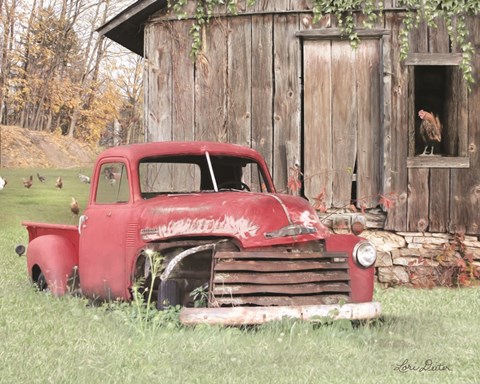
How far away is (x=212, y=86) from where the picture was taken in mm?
10625

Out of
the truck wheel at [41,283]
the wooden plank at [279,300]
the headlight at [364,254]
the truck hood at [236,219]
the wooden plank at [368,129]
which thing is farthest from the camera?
the wooden plank at [368,129]

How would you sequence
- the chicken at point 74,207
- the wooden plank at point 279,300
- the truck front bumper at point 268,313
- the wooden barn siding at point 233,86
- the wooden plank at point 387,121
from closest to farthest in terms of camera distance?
the truck front bumper at point 268,313 < the wooden plank at point 279,300 < the wooden plank at point 387,121 < the wooden barn siding at point 233,86 < the chicken at point 74,207

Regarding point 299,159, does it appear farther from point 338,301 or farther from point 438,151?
point 338,301

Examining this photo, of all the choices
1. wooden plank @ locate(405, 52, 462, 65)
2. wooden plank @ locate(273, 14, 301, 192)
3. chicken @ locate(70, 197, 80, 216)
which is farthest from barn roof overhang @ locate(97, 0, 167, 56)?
chicken @ locate(70, 197, 80, 216)

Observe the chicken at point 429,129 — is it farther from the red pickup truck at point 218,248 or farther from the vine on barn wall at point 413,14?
the red pickup truck at point 218,248

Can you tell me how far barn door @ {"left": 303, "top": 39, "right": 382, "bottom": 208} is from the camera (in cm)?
1033

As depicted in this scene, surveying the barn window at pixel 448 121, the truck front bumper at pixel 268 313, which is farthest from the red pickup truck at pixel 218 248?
the barn window at pixel 448 121

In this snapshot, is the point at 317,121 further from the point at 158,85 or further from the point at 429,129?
the point at 158,85

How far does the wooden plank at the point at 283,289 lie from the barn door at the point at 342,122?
459 cm

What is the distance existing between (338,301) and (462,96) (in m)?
5.50

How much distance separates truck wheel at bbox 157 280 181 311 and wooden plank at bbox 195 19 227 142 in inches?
194

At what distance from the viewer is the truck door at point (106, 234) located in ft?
20.4

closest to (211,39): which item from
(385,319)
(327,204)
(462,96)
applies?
(327,204)

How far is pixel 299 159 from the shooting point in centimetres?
1041
